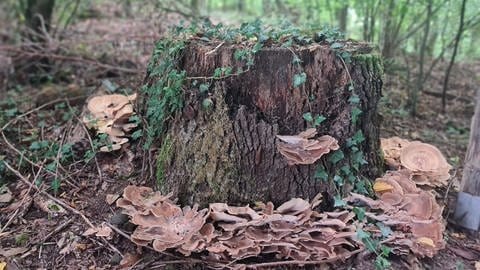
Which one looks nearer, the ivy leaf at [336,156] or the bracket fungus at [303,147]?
the bracket fungus at [303,147]

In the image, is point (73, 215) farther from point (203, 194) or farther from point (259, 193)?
point (259, 193)

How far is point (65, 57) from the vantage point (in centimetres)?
713

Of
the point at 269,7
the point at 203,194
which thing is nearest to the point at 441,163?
the point at 203,194

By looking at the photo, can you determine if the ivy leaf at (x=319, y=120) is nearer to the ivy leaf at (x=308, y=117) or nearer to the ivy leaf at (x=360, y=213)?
the ivy leaf at (x=308, y=117)

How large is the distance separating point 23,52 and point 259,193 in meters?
5.30

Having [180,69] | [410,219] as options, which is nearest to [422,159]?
[410,219]

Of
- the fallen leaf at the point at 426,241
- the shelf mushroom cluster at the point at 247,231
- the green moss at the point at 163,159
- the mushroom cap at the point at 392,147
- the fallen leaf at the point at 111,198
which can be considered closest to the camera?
the shelf mushroom cluster at the point at 247,231

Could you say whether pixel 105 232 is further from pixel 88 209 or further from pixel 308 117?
pixel 308 117

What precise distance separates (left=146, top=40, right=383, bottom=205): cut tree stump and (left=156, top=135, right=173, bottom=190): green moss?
0.15 meters

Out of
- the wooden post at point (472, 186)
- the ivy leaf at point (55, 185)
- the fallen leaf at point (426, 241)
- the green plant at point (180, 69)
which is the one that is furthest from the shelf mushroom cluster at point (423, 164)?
the ivy leaf at point (55, 185)

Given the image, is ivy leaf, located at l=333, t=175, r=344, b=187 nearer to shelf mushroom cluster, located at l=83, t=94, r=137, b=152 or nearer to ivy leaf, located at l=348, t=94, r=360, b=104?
ivy leaf, located at l=348, t=94, r=360, b=104

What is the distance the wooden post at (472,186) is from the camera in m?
4.02

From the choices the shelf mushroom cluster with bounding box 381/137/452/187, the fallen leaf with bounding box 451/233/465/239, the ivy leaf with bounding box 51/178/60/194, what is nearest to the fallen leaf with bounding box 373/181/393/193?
the shelf mushroom cluster with bounding box 381/137/452/187

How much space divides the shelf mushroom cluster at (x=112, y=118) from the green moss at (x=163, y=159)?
2.20ft
